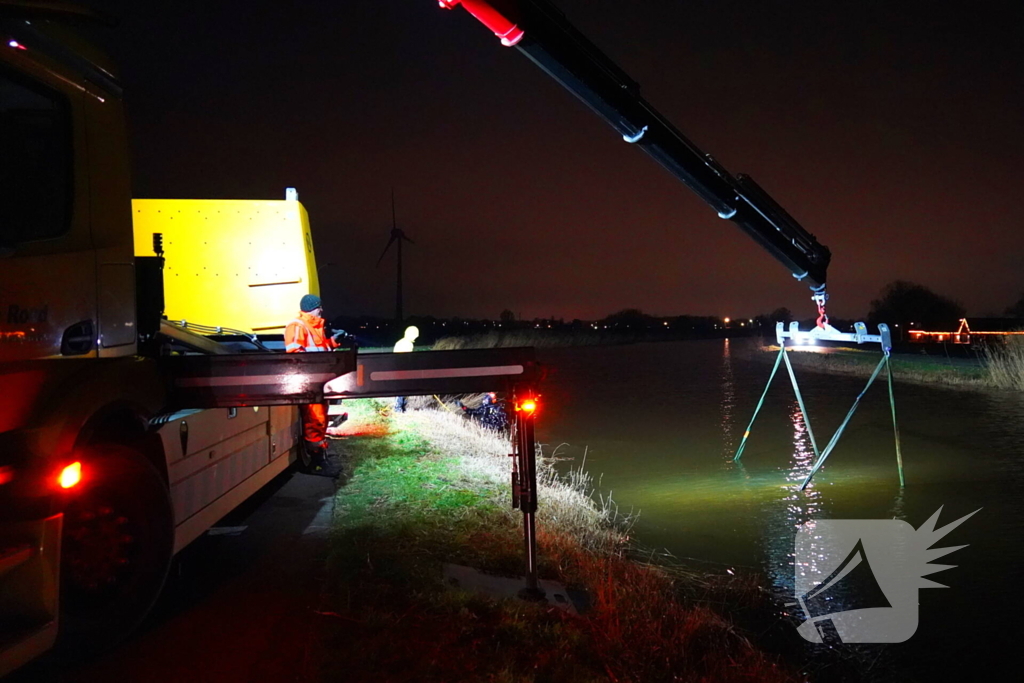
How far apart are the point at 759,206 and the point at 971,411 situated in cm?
1366

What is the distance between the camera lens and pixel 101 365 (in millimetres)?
3977

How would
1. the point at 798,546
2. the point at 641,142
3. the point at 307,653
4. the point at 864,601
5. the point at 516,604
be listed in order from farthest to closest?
the point at 798,546, the point at 641,142, the point at 864,601, the point at 516,604, the point at 307,653

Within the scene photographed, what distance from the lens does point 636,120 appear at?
24.6 feet

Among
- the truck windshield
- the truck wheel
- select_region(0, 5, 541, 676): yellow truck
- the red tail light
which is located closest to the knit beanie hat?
select_region(0, 5, 541, 676): yellow truck

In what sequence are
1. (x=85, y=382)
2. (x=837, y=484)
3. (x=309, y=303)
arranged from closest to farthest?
(x=85, y=382)
(x=309, y=303)
(x=837, y=484)

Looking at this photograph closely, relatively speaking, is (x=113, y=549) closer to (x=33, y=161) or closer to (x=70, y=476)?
(x=70, y=476)

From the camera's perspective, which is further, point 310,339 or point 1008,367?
point 1008,367

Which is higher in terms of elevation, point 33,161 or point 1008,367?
point 33,161

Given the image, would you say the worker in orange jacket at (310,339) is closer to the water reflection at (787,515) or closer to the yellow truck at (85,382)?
the yellow truck at (85,382)

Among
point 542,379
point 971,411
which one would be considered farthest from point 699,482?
point 971,411

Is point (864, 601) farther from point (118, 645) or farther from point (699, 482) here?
point (118, 645)

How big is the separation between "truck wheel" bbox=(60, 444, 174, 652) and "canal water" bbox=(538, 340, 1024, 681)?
479 centimetres
